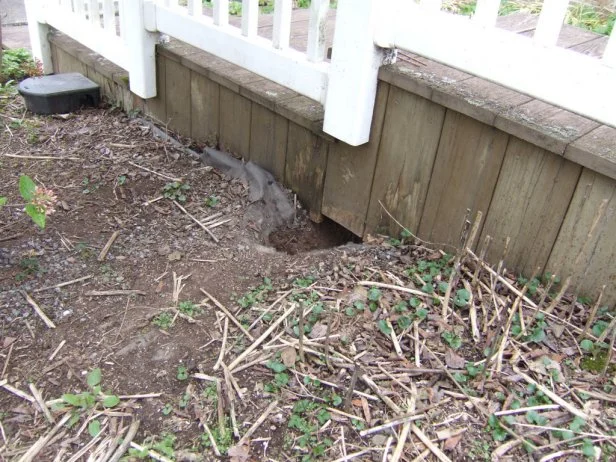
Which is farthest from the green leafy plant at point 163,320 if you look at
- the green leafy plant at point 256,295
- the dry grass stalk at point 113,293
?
the green leafy plant at point 256,295

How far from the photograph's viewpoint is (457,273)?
235 cm

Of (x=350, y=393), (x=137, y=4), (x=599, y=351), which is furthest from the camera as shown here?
(x=137, y=4)

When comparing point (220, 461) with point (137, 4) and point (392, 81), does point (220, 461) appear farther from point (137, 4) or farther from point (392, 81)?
point (137, 4)

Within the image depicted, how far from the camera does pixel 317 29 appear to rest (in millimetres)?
2611

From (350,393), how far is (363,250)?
866 mm

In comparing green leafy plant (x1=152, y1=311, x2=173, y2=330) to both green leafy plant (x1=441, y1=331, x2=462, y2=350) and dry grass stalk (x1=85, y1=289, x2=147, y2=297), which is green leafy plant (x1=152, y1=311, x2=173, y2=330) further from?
green leafy plant (x1=441, y1=331, x2=462, y2=350)

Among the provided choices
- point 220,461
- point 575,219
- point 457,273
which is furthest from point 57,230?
point 575,219

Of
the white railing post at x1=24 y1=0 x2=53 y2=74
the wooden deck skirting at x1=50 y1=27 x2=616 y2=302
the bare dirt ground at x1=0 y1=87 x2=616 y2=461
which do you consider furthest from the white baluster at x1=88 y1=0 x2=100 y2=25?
the bare dirt ground at x1=0 y1=87 x2=616 y2=461

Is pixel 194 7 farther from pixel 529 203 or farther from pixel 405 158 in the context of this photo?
pixel 529 203

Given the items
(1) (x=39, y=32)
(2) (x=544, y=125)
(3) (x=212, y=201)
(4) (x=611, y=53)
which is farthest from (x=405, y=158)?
(1) (x=39, y=32)

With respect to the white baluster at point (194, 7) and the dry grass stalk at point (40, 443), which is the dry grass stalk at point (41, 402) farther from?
the white baluster at point (194, 7)

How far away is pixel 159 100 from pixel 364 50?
171cm

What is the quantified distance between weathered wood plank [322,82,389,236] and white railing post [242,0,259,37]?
691 millimetres

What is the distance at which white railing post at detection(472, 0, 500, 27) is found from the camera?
2.10 m
